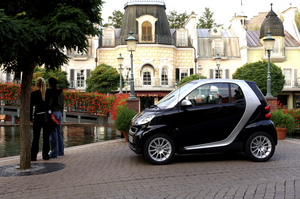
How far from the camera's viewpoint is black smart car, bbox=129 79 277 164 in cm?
751

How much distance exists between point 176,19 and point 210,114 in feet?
145

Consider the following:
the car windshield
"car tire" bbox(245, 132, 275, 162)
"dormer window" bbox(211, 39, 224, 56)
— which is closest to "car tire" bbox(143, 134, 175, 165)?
the car windshield

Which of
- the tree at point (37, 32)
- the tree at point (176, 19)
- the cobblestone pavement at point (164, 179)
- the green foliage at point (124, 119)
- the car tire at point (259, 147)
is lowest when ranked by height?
the cobblestone pavement at point (164, 179)

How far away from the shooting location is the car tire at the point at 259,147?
7.72 metres

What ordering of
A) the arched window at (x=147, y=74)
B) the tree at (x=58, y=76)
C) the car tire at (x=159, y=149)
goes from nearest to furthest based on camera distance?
the car tire at (x=159, y=149) → the tree at (x=58, y=76) → the arched window at (x=147, y=74)

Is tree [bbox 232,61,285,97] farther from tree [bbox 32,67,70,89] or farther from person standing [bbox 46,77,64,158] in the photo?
person standing [bbox 46,77,64,158]

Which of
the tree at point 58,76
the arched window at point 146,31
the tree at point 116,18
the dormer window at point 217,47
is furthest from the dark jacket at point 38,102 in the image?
the tree at point 116,18

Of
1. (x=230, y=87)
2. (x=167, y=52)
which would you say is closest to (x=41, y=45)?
(x=230, y=87)

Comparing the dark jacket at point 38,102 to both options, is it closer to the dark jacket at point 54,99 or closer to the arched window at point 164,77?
the dark jacket at point 54,99

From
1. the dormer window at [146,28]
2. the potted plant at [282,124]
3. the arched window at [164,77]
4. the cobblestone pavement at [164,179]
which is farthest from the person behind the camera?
the arched window at [164,77]

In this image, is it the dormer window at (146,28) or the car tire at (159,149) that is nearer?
the car tire at (159,149)

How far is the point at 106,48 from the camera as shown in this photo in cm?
3722

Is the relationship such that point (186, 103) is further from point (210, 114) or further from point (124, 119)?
point (124, 119)

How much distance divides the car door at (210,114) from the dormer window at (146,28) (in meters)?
29.4
